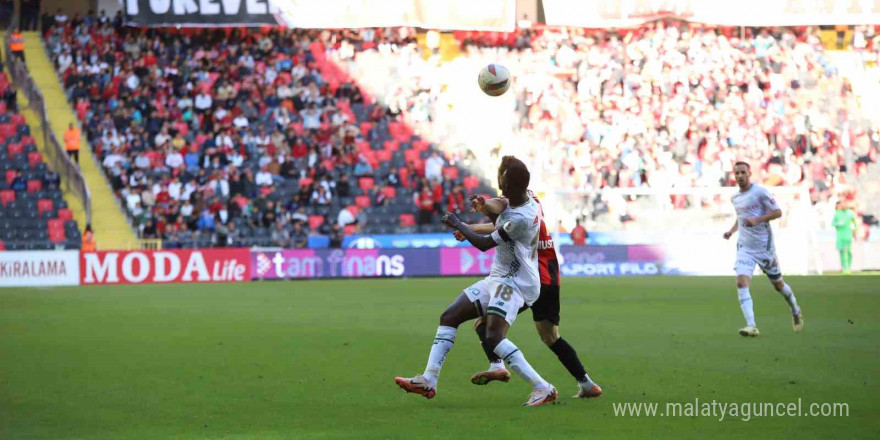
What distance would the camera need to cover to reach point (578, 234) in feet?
116

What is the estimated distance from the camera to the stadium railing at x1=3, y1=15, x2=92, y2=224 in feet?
117

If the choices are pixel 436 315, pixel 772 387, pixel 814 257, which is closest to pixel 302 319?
pixel 436 315

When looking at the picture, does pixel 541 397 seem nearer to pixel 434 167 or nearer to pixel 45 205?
pixel 434 167

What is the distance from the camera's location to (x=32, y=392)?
1038 centimetres

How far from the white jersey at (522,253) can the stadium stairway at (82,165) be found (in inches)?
1060

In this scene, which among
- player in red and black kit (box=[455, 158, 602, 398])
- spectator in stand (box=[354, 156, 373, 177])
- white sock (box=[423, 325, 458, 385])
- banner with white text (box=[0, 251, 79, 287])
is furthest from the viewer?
spectator in stand (box=[354, 156, 373, 177])

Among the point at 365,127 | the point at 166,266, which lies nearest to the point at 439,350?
the point at 166,266

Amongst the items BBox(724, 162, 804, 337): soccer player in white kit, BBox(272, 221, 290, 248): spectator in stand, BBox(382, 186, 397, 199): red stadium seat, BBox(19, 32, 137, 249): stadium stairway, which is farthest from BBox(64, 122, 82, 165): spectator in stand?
BBox(724, 162, 804, 337): soccer player in white kit

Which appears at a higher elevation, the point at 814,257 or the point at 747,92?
the point at 747,92

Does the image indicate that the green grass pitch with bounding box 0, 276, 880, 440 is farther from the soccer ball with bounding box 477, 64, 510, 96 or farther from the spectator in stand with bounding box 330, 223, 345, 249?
the spectator in stand with bounding box 330, 223, 345, 249

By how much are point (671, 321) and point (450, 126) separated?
22312 millimetres

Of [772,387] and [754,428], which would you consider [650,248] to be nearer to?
[772,387]

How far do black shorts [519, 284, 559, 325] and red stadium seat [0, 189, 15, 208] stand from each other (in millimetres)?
29044

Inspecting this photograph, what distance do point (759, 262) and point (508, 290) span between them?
7.80 m
